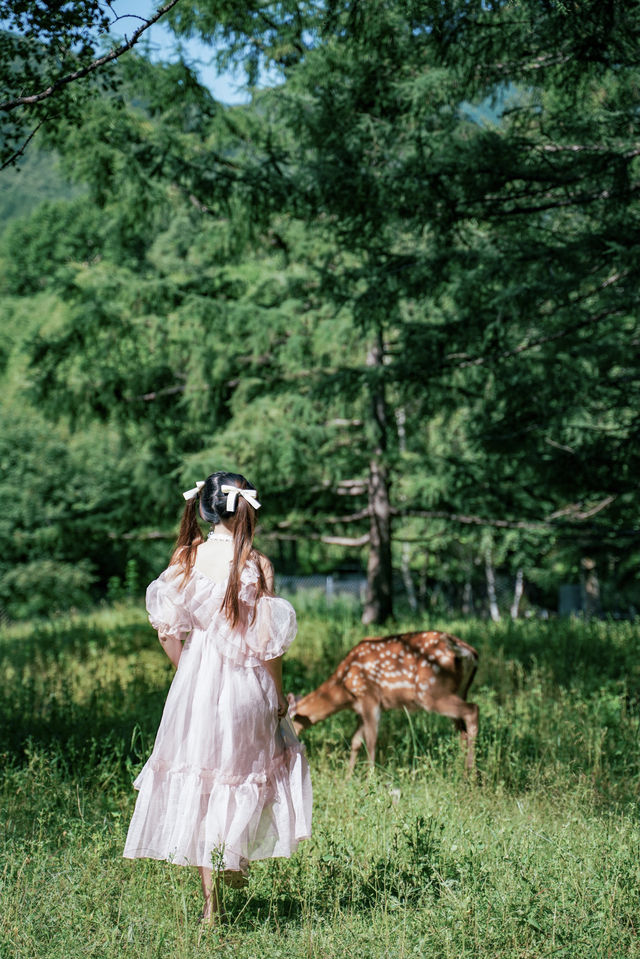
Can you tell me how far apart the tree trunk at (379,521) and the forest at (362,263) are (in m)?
0.04

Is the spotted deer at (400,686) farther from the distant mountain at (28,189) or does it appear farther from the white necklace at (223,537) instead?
the distant mountain at (28,189)

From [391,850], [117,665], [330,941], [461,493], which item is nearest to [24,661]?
[117,665]

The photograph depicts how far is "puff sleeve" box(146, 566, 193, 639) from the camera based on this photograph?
3.66 m

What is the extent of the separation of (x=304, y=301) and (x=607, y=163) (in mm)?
6720

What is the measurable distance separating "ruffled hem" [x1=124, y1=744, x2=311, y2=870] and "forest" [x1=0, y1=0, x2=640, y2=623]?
11.4 feet

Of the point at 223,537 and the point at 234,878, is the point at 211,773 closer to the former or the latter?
the point at 234,878

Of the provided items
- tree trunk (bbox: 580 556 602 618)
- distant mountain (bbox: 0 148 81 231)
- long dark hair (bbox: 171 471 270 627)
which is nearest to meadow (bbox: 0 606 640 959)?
long dark hair (bbox: 171 471 270 627)

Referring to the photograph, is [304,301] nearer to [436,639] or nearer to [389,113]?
[389,113]

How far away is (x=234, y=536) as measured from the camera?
367 cm

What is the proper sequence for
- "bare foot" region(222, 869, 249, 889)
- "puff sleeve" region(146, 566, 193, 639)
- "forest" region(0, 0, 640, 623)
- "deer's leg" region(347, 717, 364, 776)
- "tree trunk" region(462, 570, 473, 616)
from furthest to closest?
"tree trunk" region(462, 570, 473, 616)
"forest" region(0, 0, 640, 623)
"deer's leg" region(347, 717, 364, 776)
"puff sleeve" region(146, 566, 193, 639)
"bare foot" region(222, 869, 249, 889)

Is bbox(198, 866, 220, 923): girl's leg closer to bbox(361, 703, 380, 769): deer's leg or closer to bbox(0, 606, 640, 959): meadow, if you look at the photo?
bbox(0, 606, 640, 959): meadow

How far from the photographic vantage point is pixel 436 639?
608cm

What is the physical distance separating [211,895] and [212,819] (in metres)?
0.32

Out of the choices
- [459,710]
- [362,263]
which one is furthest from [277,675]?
[362,263]
